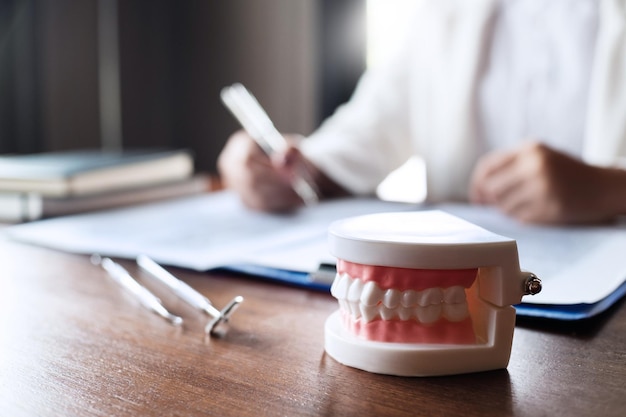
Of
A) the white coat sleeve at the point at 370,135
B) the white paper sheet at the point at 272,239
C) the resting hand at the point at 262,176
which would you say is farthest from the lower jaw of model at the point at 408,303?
the white coat sleeve at the point at 370,135

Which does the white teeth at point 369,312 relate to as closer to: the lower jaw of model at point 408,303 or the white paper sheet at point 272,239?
the lower jaw of model at point 408,303

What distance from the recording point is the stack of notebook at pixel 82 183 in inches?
33.9

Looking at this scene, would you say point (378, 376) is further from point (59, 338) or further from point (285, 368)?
point (59, 338)

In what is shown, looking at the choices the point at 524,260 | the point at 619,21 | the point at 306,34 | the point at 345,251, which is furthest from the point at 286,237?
the point at 306,34

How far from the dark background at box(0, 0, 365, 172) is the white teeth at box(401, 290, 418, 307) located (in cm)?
166

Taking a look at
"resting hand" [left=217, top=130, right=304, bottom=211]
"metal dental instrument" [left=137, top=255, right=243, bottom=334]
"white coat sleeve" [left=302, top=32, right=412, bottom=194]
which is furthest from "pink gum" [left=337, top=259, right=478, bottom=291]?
"white coat sleeve" [left=302, top=32, right=412, bottom=194]

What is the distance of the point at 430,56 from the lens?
1.26m

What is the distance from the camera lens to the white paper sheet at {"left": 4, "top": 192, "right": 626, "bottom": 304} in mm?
513

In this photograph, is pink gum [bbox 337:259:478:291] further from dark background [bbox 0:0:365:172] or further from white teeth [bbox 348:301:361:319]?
dark background [bbox 0:0:365:172]

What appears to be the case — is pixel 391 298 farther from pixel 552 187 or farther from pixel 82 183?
pixel 82 183

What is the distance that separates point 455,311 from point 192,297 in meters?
0.21

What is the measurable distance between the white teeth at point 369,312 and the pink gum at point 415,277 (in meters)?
0.01

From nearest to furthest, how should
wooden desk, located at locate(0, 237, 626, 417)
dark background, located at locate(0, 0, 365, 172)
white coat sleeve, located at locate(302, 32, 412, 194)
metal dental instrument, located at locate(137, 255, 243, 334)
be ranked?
wooden desk, located at locate(0, 237, 626, 417) → metal dental instrument, located at locate(137, 255, 243, 334) → white coat sleeve, located at locate(302, 32, 412, 194) → dark background, located at locate(0, 0, 365, 172)

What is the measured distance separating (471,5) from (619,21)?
28cm
